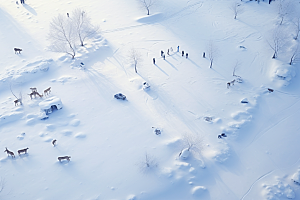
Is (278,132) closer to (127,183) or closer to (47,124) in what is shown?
(127,183)

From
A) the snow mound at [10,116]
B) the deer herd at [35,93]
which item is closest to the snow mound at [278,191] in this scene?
the deer herd at [35,93]

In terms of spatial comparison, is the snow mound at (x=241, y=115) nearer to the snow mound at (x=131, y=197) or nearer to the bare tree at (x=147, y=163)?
the bare tree at (x=147, y=163)

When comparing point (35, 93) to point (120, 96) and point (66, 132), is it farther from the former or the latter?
point (120, 96)

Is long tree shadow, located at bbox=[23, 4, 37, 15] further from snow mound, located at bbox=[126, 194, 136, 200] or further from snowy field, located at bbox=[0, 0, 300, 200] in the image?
snow mound, located at bbox=[126, 194, 136, 200]

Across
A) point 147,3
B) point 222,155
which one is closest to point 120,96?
point 222,155

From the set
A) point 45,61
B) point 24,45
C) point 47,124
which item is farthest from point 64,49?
point 47,124

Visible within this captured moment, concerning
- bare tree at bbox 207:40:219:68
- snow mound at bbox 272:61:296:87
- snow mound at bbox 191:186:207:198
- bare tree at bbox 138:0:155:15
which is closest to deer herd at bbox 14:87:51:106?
snow mound at bbox 191:186:207:198
